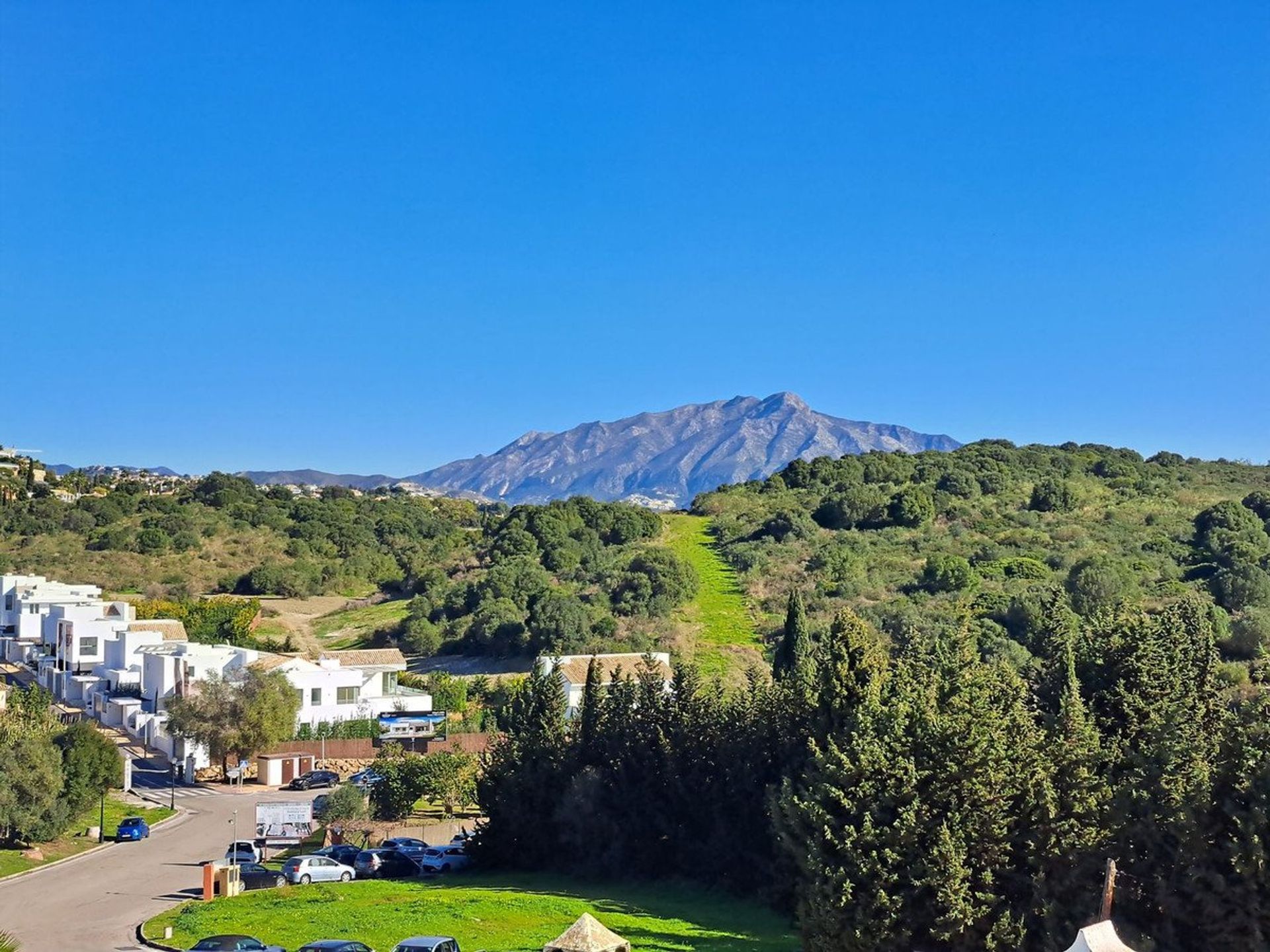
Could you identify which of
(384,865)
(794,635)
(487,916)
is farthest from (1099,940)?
(794,635)

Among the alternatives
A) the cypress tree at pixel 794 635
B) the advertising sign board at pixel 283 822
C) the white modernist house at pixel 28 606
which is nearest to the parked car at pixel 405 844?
the advertising sign board at pixel 283 822

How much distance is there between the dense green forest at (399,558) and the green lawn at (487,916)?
104 ft

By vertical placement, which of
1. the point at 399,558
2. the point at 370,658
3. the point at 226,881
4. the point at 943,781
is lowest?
the point at 226,881

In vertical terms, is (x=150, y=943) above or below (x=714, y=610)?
below

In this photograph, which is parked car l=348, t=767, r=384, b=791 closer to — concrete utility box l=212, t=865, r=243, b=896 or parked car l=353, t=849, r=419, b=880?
parked car l=353, t=849, r=419, b=880

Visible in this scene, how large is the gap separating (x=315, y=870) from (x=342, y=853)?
1.70m

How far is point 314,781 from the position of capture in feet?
145

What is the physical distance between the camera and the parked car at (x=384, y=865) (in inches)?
1194

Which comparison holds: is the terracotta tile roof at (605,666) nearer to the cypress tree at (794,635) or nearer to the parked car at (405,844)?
the cypress tree at (794,635)

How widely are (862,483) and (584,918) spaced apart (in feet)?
244

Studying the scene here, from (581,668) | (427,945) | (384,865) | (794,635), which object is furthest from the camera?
(581,668)

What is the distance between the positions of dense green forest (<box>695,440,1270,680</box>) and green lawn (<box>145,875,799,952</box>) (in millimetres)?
10553

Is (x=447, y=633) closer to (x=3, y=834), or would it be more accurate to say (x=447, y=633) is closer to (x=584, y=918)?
(x=3, y=834)

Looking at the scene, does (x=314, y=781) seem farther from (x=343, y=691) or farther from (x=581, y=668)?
(x=581, y=668)
